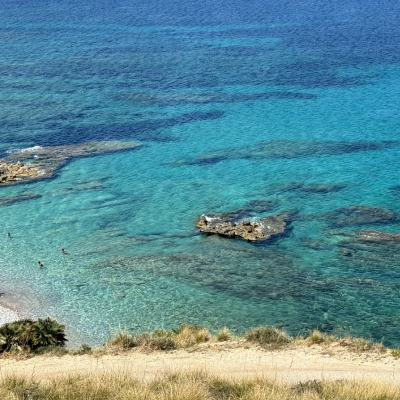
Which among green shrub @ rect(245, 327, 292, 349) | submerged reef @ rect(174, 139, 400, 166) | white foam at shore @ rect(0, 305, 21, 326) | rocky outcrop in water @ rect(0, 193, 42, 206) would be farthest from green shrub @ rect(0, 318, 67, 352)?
submerged reef @ rect(174, 139, 400, 166)

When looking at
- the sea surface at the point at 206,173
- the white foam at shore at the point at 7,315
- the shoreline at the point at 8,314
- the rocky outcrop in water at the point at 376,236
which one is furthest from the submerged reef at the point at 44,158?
the rocky outcrop in water at the point at 376,236

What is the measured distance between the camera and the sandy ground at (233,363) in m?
15.2

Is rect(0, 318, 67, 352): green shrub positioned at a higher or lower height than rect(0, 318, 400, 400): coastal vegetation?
lower

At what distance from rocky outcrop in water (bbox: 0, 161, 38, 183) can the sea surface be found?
99cm

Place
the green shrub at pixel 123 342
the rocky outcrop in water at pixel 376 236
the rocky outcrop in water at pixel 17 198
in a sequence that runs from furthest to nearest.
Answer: the rocky outcrop in water at pixel 17 198
the rocky outcrop in water at pixel 376 236
the green shrub at pixel 123 342

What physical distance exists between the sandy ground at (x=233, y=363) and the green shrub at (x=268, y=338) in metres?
0.32

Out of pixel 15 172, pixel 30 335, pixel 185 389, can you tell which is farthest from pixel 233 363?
pixel 15 172

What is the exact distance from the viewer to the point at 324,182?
3512 centimetres

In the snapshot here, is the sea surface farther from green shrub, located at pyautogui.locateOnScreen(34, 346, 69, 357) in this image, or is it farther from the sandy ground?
the sandy ground

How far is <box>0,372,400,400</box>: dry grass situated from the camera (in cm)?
1269

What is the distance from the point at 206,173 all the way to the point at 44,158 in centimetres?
1010

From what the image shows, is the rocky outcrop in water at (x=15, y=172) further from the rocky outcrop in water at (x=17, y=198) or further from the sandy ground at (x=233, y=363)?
the sandy ground at (x=233, y=363)

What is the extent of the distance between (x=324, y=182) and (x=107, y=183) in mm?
11930

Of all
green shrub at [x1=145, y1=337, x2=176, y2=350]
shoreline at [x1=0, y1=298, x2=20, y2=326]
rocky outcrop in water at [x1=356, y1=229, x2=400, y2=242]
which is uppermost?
green shrub at [x1=145, y1=337, x2=176, y2=350]
